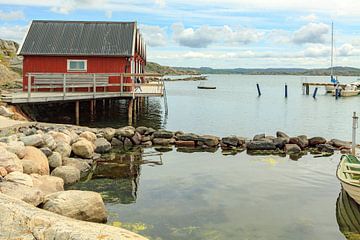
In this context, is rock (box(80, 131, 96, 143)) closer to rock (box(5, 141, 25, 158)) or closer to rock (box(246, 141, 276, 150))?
rock (box(5, 141, 25, 158))

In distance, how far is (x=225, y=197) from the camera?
11.9 metres

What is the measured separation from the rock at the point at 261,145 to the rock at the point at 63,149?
776 centimetres

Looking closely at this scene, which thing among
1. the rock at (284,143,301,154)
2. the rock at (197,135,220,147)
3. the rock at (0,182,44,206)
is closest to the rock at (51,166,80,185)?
the rock at (0,182,44,206)

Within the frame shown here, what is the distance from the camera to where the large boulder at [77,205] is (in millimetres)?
8664

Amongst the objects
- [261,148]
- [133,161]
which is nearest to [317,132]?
[261,148]

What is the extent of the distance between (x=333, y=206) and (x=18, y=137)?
32.2 ft

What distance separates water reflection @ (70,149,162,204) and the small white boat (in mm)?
5309

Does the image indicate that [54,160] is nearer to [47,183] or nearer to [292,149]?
[47,183]

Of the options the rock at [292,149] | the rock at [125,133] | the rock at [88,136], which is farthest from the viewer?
the rock at [125,133]

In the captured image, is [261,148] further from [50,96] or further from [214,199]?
[50,96]

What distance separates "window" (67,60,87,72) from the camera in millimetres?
26438

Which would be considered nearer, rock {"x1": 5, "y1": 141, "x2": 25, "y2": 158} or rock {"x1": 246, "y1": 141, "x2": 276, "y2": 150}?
rock {"x1": 5, "y1": 141, "x2": 25, "y2": 158}

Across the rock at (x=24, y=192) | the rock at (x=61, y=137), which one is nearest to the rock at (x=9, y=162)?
the rock at (x=24, y=192)

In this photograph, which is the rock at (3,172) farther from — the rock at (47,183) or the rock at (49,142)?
the rock at (49,142)
